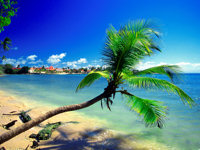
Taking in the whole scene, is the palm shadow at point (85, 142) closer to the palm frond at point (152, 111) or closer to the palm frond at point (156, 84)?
the palm frond at point (152, 111)

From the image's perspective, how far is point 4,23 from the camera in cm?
486

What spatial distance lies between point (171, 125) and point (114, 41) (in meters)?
5.56

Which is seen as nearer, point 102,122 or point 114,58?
point 114,58

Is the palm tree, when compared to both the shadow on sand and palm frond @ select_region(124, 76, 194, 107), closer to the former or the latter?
palm frond @ select_region(124, 76, 194, 107)

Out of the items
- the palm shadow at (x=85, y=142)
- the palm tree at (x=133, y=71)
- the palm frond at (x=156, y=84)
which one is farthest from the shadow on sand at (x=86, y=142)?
the palm frond at (x=156, y=84)

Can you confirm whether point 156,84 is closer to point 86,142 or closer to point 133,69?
point 133,69

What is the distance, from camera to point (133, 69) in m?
3.84

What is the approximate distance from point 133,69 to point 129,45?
2.75 feet

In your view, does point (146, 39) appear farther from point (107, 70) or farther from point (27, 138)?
Result: point (27, 138)

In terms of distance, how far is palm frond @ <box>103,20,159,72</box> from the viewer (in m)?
3.32

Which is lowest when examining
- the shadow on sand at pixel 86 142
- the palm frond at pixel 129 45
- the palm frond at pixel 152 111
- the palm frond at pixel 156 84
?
the shadow on sand at pixel 86 142

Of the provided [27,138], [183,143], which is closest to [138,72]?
[183,143]

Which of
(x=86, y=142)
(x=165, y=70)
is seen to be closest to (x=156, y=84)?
(x=165, y=70)

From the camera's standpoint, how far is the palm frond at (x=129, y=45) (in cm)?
332
